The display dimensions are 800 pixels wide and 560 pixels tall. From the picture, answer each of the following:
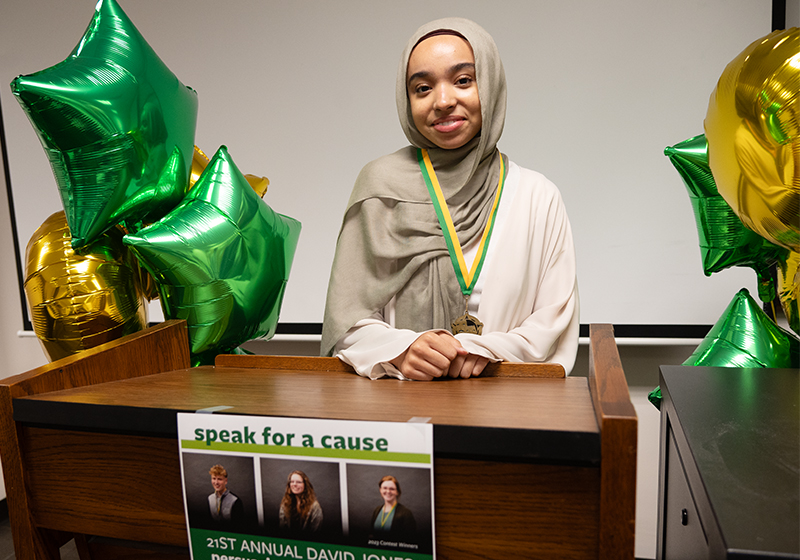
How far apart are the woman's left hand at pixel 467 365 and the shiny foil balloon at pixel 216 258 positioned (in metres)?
0.40

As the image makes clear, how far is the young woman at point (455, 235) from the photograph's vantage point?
100 centimetres

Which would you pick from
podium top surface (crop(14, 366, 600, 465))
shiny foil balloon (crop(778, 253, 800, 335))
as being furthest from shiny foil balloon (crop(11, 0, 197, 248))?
shiny foil balloon (crop(778, 253, 800, 335))

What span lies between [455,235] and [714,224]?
502 mm

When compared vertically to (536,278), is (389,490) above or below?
below

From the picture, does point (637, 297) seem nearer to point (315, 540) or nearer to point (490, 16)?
point (490, 16)

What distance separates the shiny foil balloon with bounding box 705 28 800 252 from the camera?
65 centimetres

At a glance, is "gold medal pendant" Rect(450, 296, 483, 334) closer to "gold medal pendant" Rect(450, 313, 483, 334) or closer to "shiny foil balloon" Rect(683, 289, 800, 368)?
"gold medal pendant" Rect(450, 313, 483, 334)

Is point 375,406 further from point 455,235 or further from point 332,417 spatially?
point 455,235

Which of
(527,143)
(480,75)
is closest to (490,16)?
(527,143)

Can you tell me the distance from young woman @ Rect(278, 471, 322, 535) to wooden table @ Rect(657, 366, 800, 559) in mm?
336

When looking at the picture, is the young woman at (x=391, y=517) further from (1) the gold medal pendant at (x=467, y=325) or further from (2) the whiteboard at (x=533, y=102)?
(2) the whiteboard at (x=533, y=102)

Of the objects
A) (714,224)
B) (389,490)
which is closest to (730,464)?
(389,490)

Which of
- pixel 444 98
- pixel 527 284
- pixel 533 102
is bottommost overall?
pixel 527 284

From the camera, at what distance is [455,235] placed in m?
1.01
